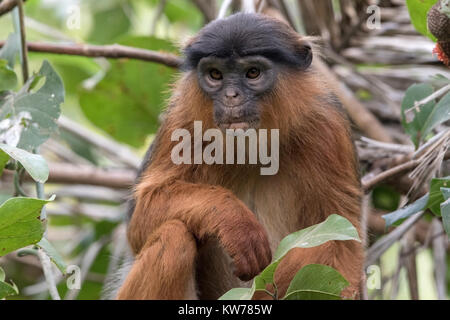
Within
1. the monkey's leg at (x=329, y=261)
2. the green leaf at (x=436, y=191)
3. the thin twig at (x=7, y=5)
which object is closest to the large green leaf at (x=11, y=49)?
the thin twig at (x=7, y=5)

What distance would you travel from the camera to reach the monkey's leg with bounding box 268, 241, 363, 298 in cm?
447

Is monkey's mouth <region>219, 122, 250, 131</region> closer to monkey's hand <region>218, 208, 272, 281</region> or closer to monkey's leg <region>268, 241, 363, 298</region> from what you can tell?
monkey's hand <region>218, 208, 272, 281</region>

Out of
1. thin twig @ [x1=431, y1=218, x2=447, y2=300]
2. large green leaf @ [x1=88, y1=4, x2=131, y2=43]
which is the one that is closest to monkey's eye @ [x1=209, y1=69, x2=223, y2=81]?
thin twig @ [x1=431, y1=218, x2=447, y2=300]

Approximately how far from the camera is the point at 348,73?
7.16m

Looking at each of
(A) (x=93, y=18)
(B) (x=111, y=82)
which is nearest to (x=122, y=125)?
(B) (x=111, y=82)

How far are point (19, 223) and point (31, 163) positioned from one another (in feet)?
1.02

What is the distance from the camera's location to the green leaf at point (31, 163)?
3389 mm

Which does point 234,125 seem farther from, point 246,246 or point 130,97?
point 130,97

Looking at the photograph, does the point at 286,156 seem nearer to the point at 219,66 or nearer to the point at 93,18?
the point at 219,66

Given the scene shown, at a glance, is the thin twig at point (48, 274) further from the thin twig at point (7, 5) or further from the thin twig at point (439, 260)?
the thin twig at point (439, 260)

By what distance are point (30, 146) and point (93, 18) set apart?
4.03m

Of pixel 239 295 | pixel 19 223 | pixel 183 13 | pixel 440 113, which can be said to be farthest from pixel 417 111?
pixel 183 13

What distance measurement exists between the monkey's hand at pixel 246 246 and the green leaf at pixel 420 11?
1546 mm

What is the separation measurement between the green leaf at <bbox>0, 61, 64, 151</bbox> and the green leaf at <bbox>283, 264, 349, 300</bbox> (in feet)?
6.20
